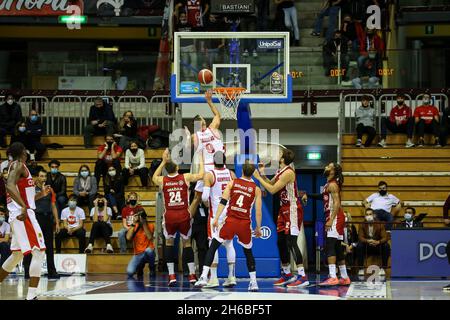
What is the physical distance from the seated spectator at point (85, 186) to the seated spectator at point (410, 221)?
6842mm

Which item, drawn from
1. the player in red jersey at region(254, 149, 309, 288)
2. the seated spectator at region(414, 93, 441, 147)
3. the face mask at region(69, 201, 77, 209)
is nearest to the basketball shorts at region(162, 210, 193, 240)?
the player in red jersey at region(254, 149, 309, 288)

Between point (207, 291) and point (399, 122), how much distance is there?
11009mm

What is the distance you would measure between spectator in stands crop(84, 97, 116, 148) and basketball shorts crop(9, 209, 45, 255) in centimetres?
1162

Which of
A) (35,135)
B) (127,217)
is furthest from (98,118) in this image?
(127,217)

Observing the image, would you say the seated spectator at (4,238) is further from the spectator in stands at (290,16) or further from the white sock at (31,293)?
the spectator in stands at (290,16)

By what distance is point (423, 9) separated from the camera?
101 ft

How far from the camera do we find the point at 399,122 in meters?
27.3

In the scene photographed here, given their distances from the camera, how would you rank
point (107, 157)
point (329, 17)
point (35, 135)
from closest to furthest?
point (107, 157) → point (35, 135) → point (329, 17)

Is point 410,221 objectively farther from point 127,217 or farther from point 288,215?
point 127,217

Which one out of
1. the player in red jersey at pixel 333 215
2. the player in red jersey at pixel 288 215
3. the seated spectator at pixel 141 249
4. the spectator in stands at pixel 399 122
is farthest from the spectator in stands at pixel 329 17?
the player in red jersey at pixel 333 215

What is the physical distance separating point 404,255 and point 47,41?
16.1 meters

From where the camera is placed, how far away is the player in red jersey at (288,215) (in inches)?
745
